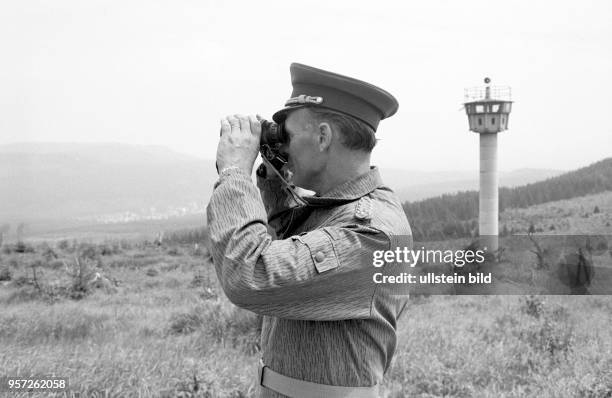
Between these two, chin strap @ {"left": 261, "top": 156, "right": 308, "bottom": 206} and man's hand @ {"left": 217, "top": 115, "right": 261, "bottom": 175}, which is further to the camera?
chin strap @ {"left": 261, "top": 156, "right": 308, "bottom": 206}

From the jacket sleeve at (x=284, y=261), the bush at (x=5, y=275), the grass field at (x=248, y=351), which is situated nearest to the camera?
the jacket sleeve at (x=284, y=261)

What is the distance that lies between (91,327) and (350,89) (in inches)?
260

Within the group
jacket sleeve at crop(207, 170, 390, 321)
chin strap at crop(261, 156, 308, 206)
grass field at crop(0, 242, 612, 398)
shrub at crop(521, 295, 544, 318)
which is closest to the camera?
jacket sleeve at crop(207, 170, 390, 321)

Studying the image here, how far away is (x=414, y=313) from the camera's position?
1103cm

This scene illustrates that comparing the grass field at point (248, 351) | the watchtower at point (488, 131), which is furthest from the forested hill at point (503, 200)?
the grass field at point (248, 351)

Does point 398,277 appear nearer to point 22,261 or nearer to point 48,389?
point 48,389

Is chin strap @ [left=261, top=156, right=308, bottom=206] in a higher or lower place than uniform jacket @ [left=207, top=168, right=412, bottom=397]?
higher

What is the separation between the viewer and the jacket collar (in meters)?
2.23

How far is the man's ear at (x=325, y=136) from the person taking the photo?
2.19 meters

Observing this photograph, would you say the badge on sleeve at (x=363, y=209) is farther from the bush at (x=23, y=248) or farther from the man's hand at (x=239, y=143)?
the bush at (x=23, y=248)

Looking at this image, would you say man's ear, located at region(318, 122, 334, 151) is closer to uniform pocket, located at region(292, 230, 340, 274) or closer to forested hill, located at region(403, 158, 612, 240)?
uniform pocket, located at region(292, 230, 340, 274)

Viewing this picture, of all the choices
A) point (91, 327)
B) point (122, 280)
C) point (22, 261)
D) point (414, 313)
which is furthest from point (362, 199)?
point (22, 261)

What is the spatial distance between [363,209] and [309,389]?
64cm

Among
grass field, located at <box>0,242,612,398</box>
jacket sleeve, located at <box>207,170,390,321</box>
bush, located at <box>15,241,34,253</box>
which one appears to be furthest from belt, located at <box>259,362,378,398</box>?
bush, located at <box>15,241,34,253</box>
